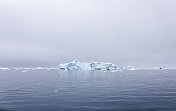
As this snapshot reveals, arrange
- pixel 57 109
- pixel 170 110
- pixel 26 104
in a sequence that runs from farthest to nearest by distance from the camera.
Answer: pixel 26 104 < pixel 57 109 < pixel 170 110

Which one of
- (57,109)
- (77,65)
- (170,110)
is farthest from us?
(77,65)

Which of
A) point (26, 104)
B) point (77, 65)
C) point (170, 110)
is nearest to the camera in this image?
point (170, 110)

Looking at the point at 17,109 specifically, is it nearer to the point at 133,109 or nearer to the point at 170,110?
the point at 133,109

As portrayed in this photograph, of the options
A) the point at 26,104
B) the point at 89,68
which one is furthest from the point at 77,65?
the point at 26,104

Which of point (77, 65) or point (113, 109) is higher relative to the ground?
point (77, 65)

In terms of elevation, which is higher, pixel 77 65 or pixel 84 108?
pixel 77 65

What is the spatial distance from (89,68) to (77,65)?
13601 mm

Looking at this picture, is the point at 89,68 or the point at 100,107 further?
the point at 89,68

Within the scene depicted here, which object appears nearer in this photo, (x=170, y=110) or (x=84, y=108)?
(x=170, y=110)

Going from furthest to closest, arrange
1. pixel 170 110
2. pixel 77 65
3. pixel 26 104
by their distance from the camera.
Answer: pixel 77 65, pixel 26 104, pixel 170 110

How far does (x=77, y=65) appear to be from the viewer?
628ft

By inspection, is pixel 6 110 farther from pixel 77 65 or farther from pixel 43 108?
pixel 77 65

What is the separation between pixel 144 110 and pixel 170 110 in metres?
2.40

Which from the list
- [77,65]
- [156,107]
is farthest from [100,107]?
[77,65]
